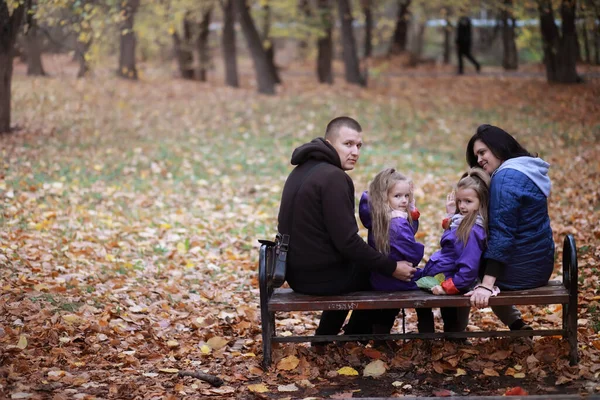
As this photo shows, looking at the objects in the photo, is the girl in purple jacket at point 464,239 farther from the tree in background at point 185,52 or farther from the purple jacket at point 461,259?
the tree in background at point 185,52

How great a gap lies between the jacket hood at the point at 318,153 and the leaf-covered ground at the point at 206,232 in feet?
4.73

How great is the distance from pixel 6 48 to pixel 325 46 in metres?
14.6

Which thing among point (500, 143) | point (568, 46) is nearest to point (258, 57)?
point (568, 46)

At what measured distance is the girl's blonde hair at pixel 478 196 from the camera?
515 centimetres

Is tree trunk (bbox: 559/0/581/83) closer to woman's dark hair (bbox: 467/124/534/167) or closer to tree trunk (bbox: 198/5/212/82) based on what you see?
tree trunk (bbox: 198/5/212/82)

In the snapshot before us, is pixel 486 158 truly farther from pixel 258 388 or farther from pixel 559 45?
pixel 559 45

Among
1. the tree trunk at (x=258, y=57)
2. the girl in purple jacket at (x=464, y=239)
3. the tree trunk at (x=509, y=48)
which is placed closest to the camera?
the girl in purple jacket at (x=464, y=239)

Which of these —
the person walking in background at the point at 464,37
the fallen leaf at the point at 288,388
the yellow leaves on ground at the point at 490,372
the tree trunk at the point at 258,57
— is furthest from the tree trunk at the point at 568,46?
the fallen leaf at the point at 288,388

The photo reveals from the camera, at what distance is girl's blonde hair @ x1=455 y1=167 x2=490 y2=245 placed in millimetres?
5152

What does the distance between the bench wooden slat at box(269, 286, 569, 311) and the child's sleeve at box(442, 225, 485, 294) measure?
99mm

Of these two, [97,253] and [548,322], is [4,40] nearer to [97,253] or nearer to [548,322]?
[97,253]

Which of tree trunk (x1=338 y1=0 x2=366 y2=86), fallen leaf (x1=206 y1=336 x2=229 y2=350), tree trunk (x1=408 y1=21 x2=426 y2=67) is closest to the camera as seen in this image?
fallen leaf (x1=206 y1=336 x2=229 y2=350)

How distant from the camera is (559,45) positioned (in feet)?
69.4

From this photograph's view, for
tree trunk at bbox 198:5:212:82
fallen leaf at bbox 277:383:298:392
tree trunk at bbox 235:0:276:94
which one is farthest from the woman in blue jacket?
tree trunk at bbox 198:5:212:82
